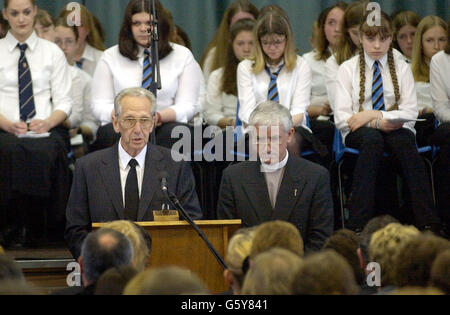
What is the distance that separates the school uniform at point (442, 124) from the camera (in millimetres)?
6102

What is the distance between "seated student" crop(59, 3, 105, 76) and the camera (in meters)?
7.13

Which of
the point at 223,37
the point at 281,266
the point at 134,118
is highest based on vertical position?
the point at 223,37

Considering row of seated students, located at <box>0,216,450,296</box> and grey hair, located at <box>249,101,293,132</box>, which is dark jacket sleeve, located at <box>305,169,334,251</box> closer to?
grey hair, located at <box>249,101,293,132</box>

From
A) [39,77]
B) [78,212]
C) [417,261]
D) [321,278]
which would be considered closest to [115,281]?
[321,278]

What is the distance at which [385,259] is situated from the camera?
3553mm

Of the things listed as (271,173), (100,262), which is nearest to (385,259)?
(100,262)

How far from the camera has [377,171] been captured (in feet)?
20.2

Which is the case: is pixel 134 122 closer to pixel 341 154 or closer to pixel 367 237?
pixel 341 154

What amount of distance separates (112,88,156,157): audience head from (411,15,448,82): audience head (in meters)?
2.36

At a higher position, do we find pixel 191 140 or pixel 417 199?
pixel 191 140

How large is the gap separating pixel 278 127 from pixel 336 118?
1.18 metres

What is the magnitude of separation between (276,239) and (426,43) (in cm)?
380

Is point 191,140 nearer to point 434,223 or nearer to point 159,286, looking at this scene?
point 434,223

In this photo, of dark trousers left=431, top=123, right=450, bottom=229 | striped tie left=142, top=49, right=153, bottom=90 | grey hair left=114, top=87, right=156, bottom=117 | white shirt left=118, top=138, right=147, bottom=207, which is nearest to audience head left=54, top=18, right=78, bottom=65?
striped tie left=142, top=49, right=153, bottom=90
